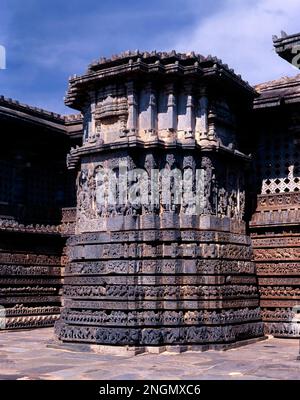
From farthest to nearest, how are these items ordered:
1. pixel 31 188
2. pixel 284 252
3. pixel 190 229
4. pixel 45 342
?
1. pixel 31 188
2. pixel 284 252
3. pixel 45 342
4. pixel 190 229

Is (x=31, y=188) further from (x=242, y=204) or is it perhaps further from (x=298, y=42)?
(x=298, y=42)

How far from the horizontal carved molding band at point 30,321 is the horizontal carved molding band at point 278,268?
700cm

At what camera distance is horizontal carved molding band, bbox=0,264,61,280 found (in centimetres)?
1741

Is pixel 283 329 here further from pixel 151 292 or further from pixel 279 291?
pixel 151 292

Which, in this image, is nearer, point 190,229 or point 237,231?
point 190,229

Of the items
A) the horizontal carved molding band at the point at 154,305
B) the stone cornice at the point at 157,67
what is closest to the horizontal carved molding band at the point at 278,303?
the horizontal carved molding band at the point at 154,305

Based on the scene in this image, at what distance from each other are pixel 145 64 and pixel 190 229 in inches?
152

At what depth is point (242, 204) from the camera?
14656 mm

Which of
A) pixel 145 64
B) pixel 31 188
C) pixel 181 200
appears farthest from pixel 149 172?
pixel 31 188

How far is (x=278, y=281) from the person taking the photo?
48.4ft

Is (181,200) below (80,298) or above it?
above

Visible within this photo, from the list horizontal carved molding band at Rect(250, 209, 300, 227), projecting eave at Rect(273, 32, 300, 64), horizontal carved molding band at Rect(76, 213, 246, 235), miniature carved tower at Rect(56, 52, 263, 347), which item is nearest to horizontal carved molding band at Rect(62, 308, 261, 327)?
miniature carved tower at Rect(56, 52, 263, 347)

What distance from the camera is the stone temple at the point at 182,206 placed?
12539mm

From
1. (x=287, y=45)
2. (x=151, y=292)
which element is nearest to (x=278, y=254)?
(x=151, y=292)
